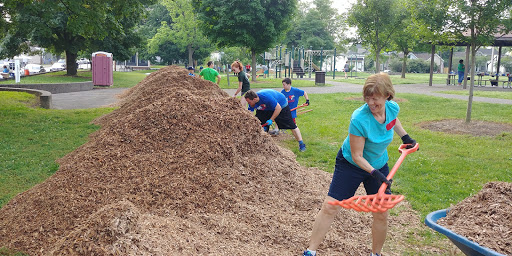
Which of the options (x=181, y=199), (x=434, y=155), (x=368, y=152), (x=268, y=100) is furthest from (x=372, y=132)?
(x=434, y=155)

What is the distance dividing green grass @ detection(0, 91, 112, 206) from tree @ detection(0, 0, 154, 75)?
267cm

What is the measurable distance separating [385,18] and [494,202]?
48.9ft

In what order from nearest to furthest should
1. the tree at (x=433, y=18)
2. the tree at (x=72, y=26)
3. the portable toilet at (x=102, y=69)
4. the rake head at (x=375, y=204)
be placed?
1. the rake head at (x=375, y=204)
2. the tree at (x=433, y=18)
3. the tree at (x=72, y=26)
4. the portable toilet at (x=102, y=69)

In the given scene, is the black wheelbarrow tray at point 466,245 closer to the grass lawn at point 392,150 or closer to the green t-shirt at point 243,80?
the grass lawn at point 392,150

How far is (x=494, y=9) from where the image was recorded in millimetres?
10078

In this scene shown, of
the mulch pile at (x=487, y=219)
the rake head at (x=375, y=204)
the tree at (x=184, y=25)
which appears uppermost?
the tree at (x=184, y=25)

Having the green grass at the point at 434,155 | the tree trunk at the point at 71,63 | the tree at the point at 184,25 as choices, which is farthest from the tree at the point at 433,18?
the tree at the point at 184,25

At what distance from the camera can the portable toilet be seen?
2497 centimetres

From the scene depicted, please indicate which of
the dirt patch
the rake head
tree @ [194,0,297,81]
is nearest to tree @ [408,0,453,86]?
the dirt patch

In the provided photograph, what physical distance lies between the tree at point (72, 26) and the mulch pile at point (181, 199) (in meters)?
8.02

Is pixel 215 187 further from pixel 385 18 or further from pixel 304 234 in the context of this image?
pixel 385 18

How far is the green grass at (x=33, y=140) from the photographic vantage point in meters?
5.94

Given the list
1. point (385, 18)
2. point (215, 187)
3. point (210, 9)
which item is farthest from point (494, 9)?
point (210, 9)

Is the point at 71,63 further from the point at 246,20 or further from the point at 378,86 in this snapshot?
the point at 378,86
